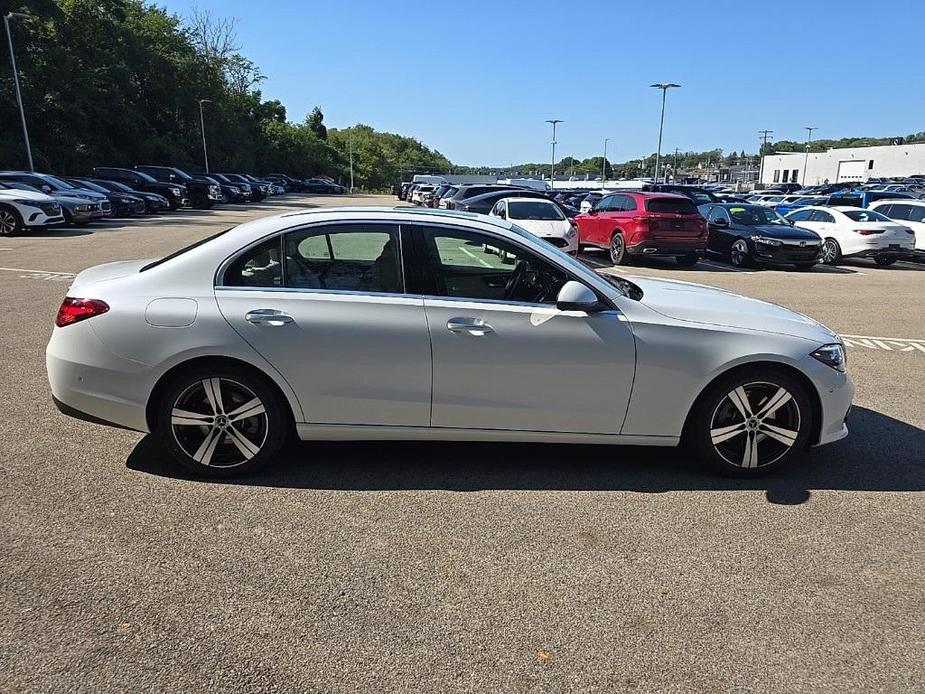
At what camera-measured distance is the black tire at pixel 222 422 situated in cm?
390

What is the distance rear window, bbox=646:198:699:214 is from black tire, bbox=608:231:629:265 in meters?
0.91

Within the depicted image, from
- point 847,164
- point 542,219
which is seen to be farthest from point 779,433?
point 847,164

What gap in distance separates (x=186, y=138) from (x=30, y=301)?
199 ft

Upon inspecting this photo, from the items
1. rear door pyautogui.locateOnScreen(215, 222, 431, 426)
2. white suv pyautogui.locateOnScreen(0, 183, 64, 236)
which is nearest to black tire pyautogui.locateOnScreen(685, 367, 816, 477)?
rear door pyautogui.locateOnScreen(215, 222, 431, 426)

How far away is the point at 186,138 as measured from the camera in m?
63.4

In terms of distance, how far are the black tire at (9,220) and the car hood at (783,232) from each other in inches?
743

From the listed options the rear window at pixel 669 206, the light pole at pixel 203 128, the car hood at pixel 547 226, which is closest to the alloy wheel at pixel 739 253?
the rear window at pixel 669 206

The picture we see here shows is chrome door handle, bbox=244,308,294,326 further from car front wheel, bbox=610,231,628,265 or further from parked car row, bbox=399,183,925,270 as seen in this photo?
car front wheel, bbox=610,231,628,265

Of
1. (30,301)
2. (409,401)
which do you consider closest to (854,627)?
(409,401)

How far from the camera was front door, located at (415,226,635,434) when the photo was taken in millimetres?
3879

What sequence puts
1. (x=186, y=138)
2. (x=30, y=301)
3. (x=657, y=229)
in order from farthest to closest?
(x=186, y=138) → (x=657, y=229) → (x=30, y=301)

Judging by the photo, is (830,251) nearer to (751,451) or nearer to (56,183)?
(751,451)

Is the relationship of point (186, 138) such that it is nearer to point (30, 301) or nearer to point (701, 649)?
point (30, 301)

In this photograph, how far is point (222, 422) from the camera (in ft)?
13.0
